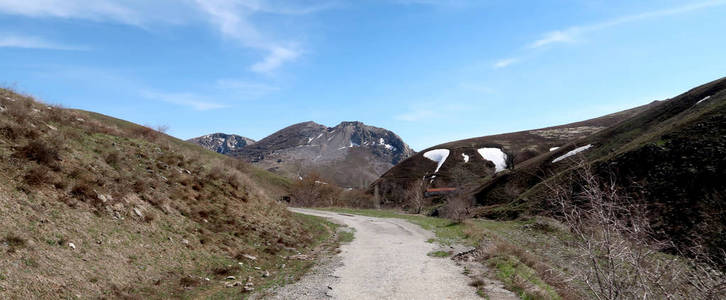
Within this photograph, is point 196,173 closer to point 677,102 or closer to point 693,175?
point 693,175

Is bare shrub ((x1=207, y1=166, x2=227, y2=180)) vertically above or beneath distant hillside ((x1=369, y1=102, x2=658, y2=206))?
above

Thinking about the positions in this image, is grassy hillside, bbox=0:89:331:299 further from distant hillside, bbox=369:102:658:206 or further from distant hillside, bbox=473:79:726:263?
distant hillside, bbox=369:102:658:206

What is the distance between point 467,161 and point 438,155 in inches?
551

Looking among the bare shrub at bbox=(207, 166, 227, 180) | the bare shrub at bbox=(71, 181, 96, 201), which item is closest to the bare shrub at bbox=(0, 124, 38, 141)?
the bare shrub at bbox=(71, 181, 96, 201)

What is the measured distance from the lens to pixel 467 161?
12262cm

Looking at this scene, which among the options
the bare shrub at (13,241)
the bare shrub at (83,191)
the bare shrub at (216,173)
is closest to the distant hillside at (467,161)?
the bare shrub at (216,173)

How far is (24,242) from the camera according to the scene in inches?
365

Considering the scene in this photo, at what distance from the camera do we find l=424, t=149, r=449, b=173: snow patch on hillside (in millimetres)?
128375

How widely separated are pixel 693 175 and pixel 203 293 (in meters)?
42.4

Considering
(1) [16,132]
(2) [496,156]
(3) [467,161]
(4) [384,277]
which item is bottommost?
(3) [467,161]

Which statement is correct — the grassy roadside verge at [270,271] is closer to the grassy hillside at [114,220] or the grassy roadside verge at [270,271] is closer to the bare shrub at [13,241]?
the grassy hillside at [114,220]

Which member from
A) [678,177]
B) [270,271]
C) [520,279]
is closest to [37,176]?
[270,271]

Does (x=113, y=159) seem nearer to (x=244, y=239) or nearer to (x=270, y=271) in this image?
(x=244, y=239)

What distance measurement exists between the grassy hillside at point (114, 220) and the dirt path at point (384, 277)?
1.75 m
